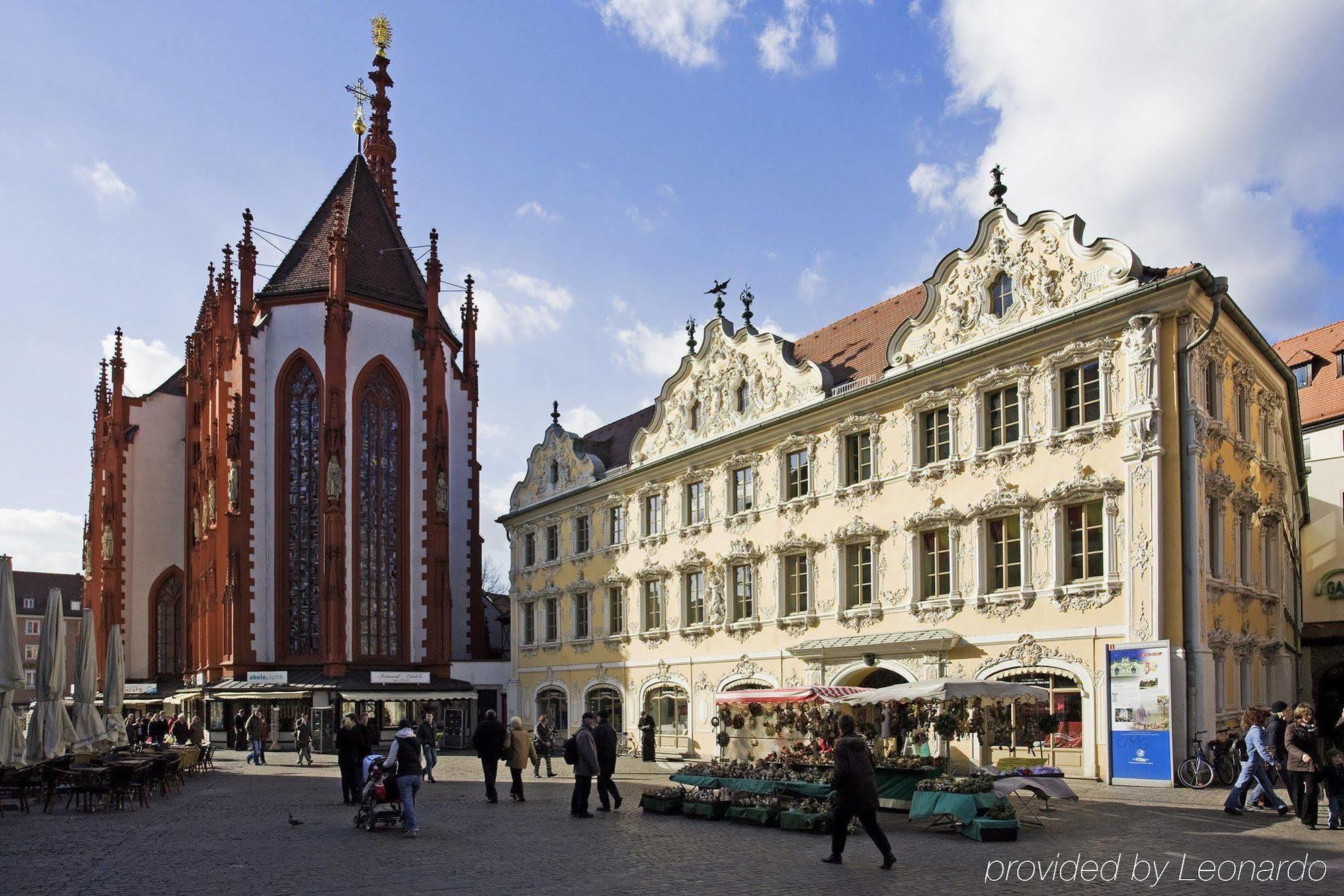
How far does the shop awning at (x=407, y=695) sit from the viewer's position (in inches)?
1843

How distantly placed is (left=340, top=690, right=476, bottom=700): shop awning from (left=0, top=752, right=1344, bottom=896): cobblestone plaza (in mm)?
25222

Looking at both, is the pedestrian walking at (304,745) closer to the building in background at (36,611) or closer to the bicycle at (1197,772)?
the bicycle at (1197,772)

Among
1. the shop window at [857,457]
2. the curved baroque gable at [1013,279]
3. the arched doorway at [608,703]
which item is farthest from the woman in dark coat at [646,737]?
the curved baroque gable at [1013,279]

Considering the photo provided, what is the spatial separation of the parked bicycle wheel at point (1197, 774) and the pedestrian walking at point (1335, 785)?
6.45 m

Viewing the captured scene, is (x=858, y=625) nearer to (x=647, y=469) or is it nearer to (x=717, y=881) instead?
(x=647, y=469)

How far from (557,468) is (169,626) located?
2617 cm

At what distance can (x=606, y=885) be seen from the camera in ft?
40.2

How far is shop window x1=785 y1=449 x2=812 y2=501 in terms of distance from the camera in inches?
1319

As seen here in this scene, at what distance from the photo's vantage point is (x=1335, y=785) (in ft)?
54.1

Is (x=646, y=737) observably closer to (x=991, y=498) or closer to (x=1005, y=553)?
(x=1005, y=553)

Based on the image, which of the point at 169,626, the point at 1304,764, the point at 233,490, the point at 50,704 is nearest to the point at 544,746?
the point at 50,704

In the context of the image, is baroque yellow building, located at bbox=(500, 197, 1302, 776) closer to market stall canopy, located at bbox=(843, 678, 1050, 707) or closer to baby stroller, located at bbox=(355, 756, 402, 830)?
market stall canopy, located at bbox=(843, 678, 1050, 707)

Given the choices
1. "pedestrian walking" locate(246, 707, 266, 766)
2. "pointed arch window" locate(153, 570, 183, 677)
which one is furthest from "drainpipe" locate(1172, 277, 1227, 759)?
"pointed arch window" locate(153, 570, 183, 677)

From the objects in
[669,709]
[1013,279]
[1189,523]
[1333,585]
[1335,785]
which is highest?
[1013,279]
